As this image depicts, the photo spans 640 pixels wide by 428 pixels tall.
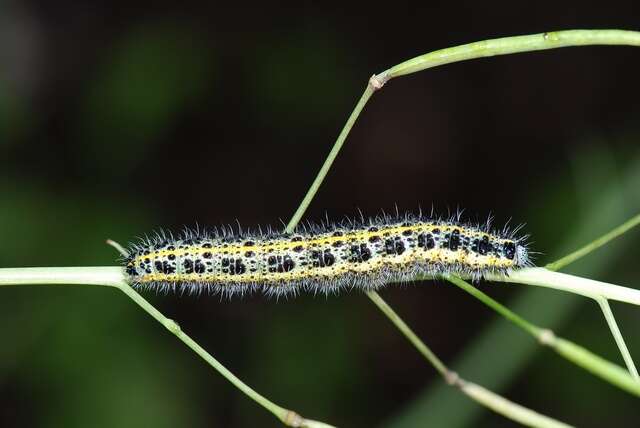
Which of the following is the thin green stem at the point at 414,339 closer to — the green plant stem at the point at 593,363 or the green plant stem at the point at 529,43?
the green plant stem at the point at 593,363

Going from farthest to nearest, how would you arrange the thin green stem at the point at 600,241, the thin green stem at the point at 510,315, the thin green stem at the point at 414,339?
the thin green stem at the point at 600,241 → the thin green stem at the point at 414,339 → the thin green stem at the point at 510,315

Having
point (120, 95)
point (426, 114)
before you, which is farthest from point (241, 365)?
point (426, 114)

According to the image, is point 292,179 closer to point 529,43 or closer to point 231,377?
point 231,377

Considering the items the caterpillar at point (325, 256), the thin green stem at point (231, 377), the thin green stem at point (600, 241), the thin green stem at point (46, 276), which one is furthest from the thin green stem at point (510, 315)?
Answer: the thin green stem at point (46, 276)

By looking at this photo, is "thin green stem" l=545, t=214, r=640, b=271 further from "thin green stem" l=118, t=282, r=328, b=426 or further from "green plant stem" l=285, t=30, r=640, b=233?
"thin green stem" l=118, t=282, r=328, b=426

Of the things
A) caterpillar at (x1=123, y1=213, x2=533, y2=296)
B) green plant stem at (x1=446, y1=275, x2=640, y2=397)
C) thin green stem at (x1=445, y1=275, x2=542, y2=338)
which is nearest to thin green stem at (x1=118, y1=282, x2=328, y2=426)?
caterpillar at (x1=123, y1=213, x2=533, y2=296)
